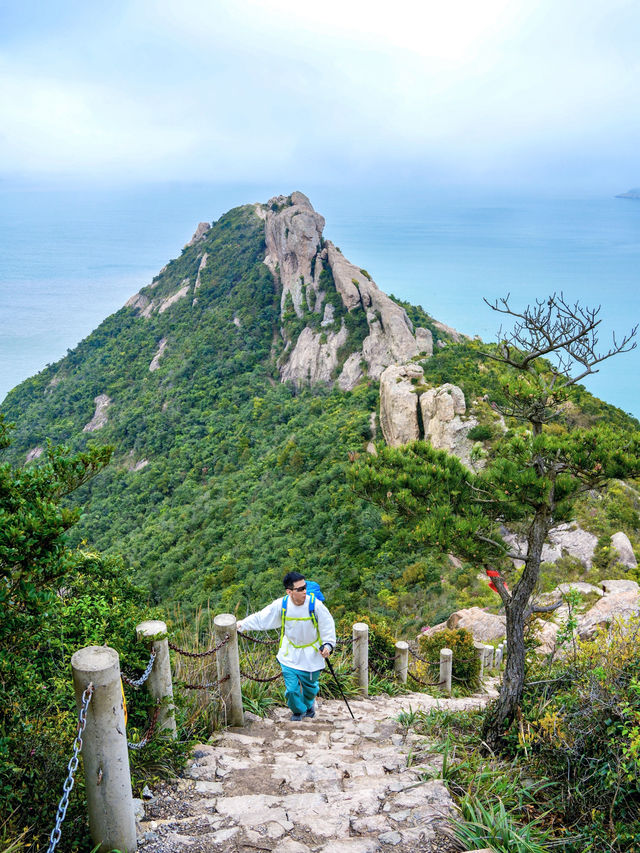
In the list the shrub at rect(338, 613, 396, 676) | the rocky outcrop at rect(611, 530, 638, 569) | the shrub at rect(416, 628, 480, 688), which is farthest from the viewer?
the rocky outcrop at rect(611, 530, 638, 569)

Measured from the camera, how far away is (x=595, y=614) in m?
8.82

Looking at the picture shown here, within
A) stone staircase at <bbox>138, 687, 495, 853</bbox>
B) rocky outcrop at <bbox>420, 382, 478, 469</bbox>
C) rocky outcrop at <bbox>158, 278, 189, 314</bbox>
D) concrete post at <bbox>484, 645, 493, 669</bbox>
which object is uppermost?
rocky outcrop at <bbox>158, 278, 189, 314</bbox>

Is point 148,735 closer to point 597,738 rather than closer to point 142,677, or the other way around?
point 142,677

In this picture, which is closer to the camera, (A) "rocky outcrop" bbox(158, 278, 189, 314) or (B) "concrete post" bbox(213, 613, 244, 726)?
(B) "concrete post" bbox(213, 613, 244, 726)

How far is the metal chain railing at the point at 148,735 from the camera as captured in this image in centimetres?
314

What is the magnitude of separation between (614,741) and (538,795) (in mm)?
706

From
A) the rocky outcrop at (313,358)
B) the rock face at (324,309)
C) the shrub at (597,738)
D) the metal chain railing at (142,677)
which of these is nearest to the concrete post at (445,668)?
the shrub at (597,738)

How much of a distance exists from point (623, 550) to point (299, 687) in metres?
10.3

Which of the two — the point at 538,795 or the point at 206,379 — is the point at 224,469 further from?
the point at 538,795

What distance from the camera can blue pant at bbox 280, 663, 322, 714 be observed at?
4785 mm

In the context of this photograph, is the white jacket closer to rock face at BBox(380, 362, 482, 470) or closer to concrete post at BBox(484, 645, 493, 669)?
concrete post at BBox(484, 645, 493, 669)

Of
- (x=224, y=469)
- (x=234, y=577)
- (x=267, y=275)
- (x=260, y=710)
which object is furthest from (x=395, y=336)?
(x=260, y=710)

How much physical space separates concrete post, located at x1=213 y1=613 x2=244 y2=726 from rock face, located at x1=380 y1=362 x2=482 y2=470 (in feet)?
36.8

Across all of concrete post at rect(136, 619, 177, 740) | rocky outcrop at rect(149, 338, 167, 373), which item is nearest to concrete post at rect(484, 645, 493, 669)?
concrete post at rect(136, 619, 177, 740)
